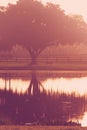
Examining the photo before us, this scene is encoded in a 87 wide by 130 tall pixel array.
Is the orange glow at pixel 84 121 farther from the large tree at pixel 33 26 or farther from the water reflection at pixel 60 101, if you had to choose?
the large tree at pixel 33 26

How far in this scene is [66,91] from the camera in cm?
2592

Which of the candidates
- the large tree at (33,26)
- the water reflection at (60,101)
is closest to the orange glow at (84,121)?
the water reflection at (60,101)

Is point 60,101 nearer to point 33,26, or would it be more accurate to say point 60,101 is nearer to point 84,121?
point 84,121

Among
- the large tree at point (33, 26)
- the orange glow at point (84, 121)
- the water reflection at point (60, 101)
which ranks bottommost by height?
the water reflection at point (60, 101)

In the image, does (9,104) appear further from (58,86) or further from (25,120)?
(58,86)

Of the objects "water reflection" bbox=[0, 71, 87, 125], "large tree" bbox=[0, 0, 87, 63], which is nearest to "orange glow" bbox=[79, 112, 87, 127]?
"water reflection" bbox=[0, 71, 87, 125]

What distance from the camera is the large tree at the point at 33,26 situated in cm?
6203

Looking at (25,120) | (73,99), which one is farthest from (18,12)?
(25,120)

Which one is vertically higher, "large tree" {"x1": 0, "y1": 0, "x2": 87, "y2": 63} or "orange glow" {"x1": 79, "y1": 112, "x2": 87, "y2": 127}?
"large tree" {"x1": 0, "y1": 0, "x2": 87, "y2": 63}

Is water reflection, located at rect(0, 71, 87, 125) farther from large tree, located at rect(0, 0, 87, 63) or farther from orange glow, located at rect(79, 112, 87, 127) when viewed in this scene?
large tree, located at rect(0, 0, 87, 63)

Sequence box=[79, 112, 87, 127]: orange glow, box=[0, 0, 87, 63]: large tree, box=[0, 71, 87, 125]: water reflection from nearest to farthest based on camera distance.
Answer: box=[79, 112, 87, 127]: orange glow → box=[0, 71, 87, 125]: water reflection → box=[0, 0, 87, 63]: large tree

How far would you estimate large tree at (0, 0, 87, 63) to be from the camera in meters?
62.0

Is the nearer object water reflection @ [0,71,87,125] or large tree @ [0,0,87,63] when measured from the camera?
water reflection @ [0,71,87,125]

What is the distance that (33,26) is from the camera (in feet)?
207
